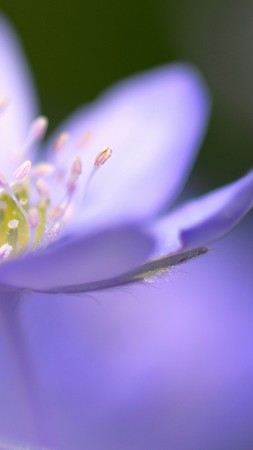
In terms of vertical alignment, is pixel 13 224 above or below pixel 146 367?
above

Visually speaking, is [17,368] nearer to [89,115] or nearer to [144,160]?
[144,160]

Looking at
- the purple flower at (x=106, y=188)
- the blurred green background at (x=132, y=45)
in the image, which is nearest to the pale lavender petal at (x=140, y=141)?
the purple flower at (x=106, y=188)

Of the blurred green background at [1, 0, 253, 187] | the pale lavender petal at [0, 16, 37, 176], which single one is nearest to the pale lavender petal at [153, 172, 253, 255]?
the pale lavender petal at [0, 16, 37, 176]

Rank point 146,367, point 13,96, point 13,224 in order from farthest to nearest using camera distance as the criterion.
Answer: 1. point 13,96
2. point 146,367
3. point 13,224

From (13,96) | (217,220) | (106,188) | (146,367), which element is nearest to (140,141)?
(106,188)

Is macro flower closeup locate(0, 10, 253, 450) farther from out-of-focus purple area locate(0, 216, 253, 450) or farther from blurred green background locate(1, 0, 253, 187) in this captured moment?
blurred green background locate(1, 0, 253, 187)

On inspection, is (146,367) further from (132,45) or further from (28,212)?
(132,45)

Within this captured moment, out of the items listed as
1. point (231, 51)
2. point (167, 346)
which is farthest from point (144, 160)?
point (231, 51)
